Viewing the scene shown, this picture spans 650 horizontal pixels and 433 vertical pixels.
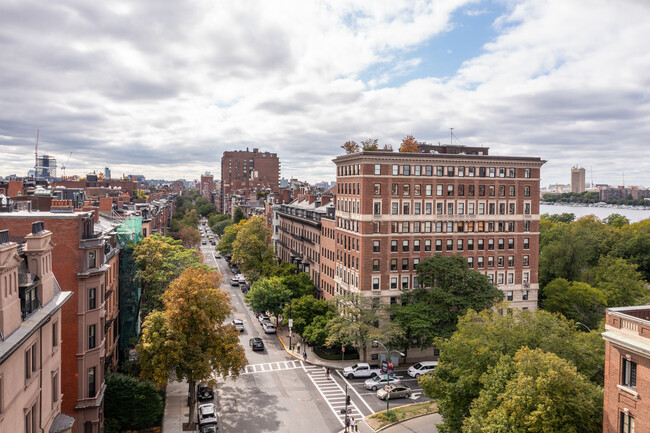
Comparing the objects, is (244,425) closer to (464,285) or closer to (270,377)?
(270,377)

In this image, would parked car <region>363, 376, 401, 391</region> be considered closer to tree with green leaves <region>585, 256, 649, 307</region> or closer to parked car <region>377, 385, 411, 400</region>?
parked car <region>377, 385, 411, 400</region>

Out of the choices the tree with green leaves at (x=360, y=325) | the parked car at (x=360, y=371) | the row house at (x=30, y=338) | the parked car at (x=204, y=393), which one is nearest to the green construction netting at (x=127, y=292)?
the parked car at (x=204, y=393)

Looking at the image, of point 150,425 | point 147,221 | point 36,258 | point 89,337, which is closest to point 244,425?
point 150,425

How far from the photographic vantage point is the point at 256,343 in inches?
2547

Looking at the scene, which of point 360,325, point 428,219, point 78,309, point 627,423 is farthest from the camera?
point 428,219

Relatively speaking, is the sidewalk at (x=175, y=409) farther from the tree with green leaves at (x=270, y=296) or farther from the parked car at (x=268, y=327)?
the parked car at (x=268, y=327)

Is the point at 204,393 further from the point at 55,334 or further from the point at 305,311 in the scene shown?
the point at 55,334

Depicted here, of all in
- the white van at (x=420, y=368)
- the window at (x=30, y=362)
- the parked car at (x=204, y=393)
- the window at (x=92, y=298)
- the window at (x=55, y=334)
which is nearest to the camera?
the window at (x=30, y=362)

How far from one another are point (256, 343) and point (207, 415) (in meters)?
22.5

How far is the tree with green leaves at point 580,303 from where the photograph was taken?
66.3 m

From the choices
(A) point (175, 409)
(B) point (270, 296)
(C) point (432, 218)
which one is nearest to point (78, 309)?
(A) point (175, 409)

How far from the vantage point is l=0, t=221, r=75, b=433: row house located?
21095 mm

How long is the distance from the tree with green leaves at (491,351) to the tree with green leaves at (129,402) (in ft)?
79.3

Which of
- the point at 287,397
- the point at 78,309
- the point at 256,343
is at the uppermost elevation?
the point at 78,309
